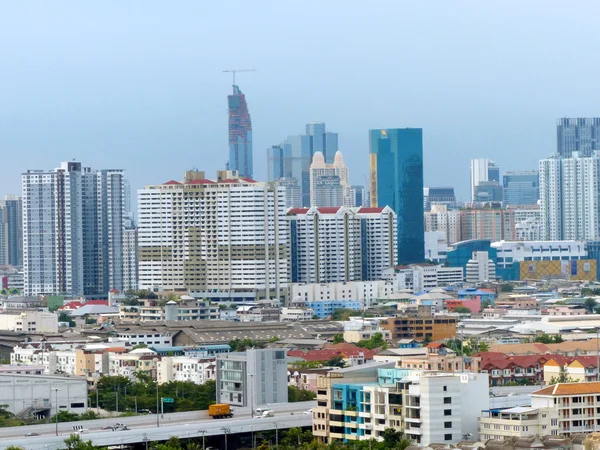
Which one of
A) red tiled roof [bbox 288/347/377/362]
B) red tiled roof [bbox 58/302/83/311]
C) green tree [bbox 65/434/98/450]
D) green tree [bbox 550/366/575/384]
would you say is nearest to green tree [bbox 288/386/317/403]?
green tree [bbox 550/366/575/384]

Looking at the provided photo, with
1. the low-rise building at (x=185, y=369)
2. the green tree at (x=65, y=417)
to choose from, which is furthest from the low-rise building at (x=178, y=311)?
the green tree at (x=65, y=417)

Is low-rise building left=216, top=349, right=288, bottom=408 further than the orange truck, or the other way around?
low-rise building left=216, top=349, right=288, bottom=408

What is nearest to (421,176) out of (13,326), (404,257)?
(404,257)

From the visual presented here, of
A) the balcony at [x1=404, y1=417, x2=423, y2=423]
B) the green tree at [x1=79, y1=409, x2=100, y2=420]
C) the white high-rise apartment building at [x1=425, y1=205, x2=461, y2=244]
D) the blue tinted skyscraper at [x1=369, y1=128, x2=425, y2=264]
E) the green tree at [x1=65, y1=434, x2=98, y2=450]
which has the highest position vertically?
the blue tinted skyscraper at [x1=369, y1=128, x2=425, y2=264]

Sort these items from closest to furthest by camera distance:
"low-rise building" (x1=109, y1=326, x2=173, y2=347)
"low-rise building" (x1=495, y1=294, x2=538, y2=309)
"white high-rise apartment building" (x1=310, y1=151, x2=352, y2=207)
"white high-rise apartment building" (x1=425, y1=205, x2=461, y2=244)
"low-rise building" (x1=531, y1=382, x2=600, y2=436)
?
"low-rise building" (x1=531, y1=382, x2=600, y2=436) → "low-rise building" (x1=109, y1=326, x2=173, y2=347) → "low-rise building" (x1=495, y1=294, x2=538, y2=309) → "white high-rise apartment building" (x1=425, y1=205, x2=461, y2=244) → "white high-rise apartment building" (x1=310, y1=151, x2=352, y2=207)

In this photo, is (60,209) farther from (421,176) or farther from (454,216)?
(454,216)

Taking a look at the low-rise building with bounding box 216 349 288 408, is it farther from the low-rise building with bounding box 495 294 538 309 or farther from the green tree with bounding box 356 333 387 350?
the low-rise building with bounding box 495 294 538 309

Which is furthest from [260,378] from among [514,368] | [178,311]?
[178,311]

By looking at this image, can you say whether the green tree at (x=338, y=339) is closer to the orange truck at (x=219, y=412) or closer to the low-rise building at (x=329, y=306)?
the low-rise building at (x=329, y=306)

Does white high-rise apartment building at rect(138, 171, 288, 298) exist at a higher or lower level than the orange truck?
higher
